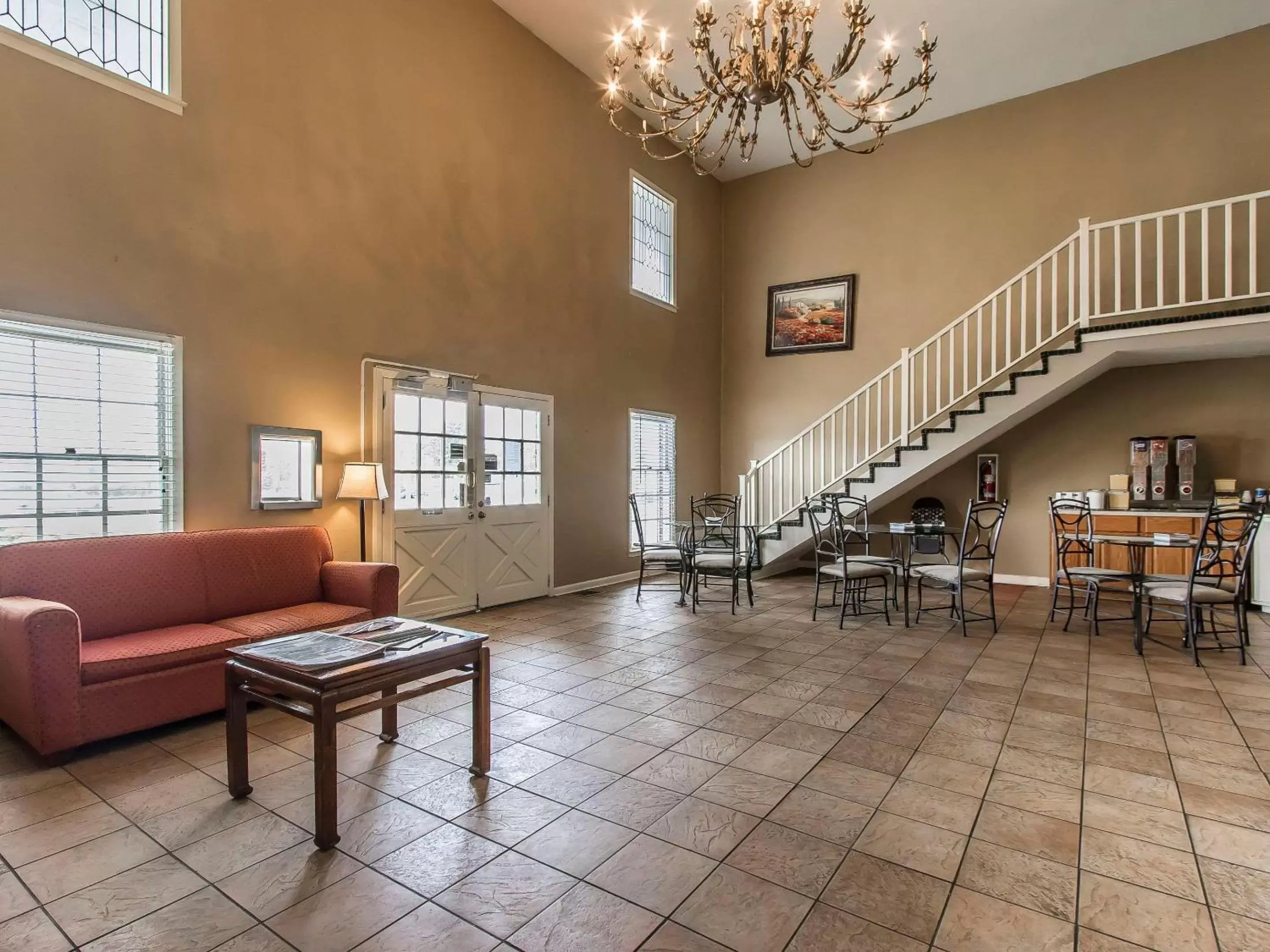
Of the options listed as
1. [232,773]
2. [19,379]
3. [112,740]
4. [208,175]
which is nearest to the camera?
[232,773]

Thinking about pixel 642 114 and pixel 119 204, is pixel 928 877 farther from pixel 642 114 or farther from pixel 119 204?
pixel 642 114

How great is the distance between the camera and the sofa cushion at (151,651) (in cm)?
295

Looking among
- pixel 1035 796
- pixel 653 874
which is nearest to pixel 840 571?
pixel 1035 796

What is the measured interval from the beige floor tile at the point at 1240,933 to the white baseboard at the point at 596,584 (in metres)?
5.49

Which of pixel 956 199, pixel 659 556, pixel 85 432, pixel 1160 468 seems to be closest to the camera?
pixel 85 432

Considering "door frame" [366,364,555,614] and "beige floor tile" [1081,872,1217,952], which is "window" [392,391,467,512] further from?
"beige floor tile" [1081,872,1217,952]

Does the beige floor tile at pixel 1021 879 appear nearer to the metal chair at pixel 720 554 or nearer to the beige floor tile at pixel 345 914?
the beige floor tile at pixel 345 914

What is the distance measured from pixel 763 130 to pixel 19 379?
7.84 m

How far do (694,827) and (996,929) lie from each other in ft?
3.06

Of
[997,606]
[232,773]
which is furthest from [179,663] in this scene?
[997,606]

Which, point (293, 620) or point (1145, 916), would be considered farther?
point (293, 620)

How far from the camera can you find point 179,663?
3.20 metres

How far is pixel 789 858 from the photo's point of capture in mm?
2137

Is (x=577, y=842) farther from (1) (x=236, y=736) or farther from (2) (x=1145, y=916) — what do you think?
(2) (x=1145, y=916)
